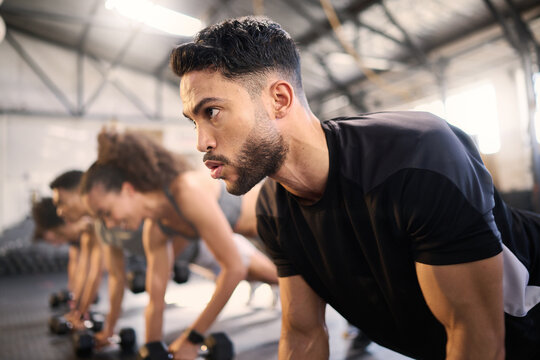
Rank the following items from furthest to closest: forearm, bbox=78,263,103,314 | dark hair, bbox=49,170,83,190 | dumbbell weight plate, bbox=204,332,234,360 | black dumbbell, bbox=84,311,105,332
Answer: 1. forearm, bbox=78,263,103,314
2. black dumbbell, bbox=84,311,105,332
3. dark hair, bbox=49,170,83,190
4. dumbbell weight plate, bbox=204,332,234,360

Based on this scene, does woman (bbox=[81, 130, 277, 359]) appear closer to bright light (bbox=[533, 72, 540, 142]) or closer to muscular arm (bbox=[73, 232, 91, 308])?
muscular arm (bbox=[73, 232, 91, 308])

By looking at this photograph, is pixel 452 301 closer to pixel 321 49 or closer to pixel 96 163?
pixel 96 163

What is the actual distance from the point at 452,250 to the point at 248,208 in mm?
1607

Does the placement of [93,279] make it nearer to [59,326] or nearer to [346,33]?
[59,326]

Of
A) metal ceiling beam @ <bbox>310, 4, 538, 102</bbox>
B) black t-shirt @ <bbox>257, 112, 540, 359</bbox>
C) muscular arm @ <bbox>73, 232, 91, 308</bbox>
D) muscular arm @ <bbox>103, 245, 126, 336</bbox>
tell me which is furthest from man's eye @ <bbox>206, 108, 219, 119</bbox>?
metal ceiling beam @ <bbox>310, 4, 538, 102</bbox>

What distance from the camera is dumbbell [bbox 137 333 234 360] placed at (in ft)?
4.73

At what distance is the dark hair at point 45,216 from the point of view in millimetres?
3045

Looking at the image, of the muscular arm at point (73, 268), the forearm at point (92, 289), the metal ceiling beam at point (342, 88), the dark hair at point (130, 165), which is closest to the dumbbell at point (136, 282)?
the dark hair at point (130, 165)

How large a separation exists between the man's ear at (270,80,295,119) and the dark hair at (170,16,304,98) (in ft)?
0.11

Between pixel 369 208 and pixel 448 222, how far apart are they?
0.15 m

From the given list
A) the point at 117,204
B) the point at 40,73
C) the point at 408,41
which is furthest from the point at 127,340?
the point at 408,41

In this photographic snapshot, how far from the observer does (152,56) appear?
2.53 metres

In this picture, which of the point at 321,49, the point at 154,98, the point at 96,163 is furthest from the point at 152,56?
the point at 321,49

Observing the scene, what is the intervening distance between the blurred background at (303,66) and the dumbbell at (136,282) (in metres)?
0.67
